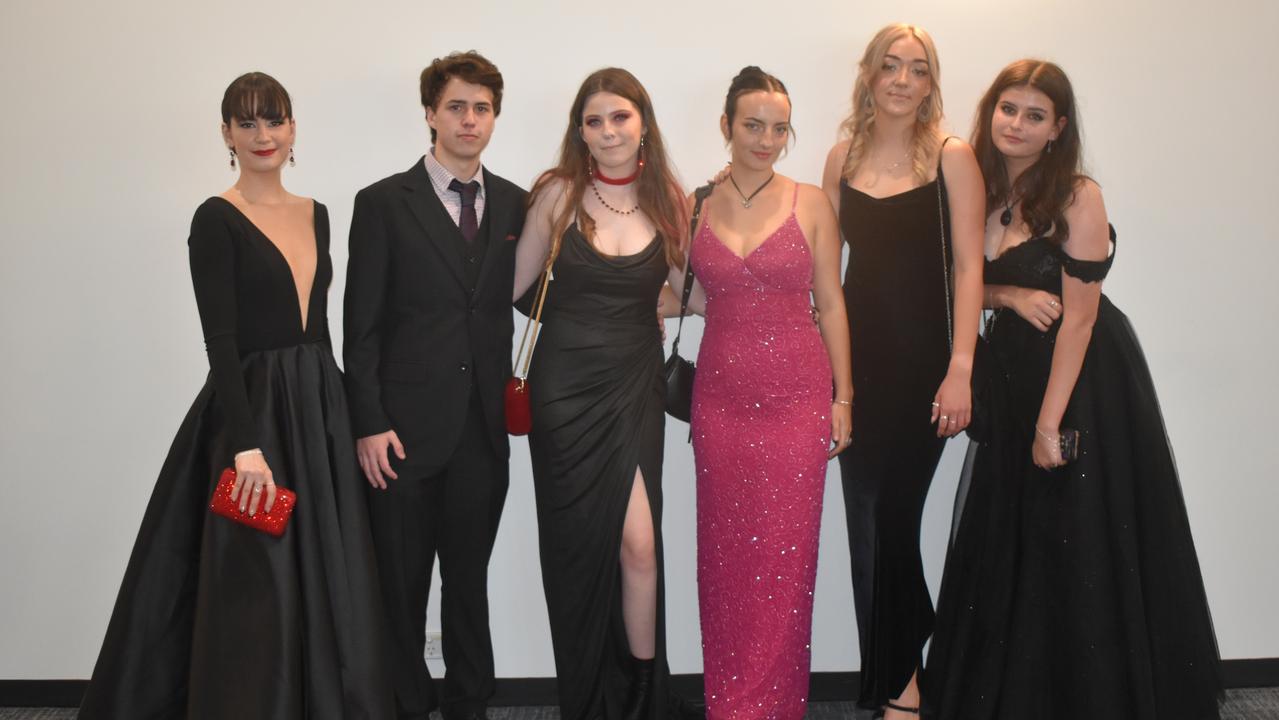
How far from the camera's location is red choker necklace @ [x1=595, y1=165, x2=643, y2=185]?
2623mm

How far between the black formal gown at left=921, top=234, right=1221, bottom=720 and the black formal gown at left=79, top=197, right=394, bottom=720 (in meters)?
1.69

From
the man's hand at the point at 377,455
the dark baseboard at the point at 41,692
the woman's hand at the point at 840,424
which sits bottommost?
the dark baseboard at the point at 41,692

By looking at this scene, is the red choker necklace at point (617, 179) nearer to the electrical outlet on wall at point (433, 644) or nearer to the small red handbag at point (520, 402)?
the small red handbag at point (520, 402)

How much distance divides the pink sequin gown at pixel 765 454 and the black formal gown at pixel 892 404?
210 mm

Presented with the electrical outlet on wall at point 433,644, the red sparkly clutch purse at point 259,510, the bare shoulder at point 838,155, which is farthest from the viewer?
the electrical outlet on wall at point 433,644

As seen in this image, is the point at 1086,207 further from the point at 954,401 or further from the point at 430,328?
the point at 430,328

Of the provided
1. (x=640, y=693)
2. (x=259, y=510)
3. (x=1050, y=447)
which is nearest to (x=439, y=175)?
(x=259, y=510)

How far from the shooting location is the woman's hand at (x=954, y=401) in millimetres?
2600

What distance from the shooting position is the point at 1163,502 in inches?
99.2

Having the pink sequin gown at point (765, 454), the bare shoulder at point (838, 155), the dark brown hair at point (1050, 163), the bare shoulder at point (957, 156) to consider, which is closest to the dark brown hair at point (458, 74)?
the pink sequin gown at point (765, 454)

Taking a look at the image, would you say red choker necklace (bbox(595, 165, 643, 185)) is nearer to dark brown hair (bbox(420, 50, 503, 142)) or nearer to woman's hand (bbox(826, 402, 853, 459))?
dark brown hair (bbox(420, 50, 503, 142))

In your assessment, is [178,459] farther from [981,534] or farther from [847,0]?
[847,0]

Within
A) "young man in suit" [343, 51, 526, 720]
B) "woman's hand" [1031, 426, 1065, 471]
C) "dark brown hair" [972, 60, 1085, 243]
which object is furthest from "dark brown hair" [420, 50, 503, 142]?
"woman's hand" [1031, 426, 1065, 471]

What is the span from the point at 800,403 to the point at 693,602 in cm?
111
